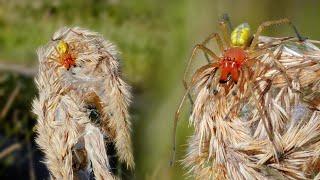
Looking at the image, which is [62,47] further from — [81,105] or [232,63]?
[232,63]

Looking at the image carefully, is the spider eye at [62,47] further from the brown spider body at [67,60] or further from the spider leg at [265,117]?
the spider leg at [265,117]

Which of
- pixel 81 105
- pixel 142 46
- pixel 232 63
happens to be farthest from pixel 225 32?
pixel 142 46

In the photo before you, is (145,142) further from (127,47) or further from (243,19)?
(127,47)

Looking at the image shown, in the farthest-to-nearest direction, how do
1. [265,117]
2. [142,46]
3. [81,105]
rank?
1. [142,46]
2. [81,105]
3. [265,117]

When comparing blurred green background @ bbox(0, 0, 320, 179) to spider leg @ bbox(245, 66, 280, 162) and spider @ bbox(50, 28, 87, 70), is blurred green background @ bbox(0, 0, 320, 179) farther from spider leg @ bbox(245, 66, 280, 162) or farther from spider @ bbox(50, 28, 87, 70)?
spider leg @ bbox(245, 66, 280, 162)

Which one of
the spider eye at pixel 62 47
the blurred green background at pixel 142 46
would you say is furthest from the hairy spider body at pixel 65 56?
the blurred green background at pixel 142 46

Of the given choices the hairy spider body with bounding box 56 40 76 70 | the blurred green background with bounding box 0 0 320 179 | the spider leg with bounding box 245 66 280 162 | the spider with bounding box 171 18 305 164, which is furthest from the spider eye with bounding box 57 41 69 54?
the spider leg with bounding box 245 66 280 162
